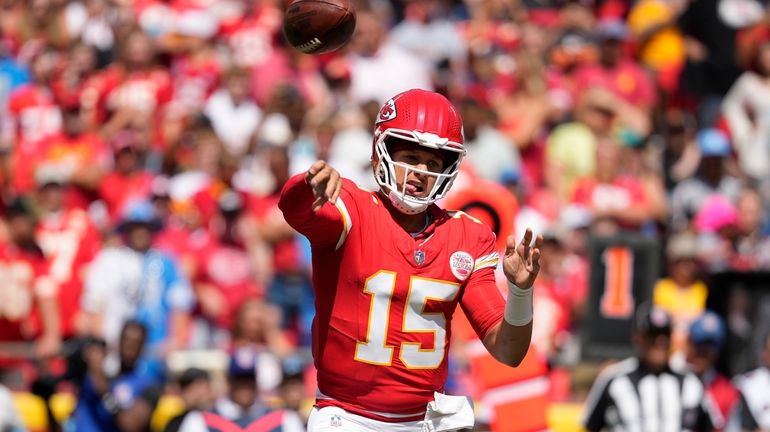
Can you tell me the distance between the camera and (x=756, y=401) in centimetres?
958

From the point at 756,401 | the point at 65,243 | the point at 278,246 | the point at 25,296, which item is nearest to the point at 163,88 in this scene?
the point at 65,243

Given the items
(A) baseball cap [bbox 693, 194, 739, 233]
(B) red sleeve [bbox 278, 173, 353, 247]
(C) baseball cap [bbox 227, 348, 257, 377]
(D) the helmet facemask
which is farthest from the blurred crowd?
(B) red sleeve [bbox 278, 173, 353, 247]

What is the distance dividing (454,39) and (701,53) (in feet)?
7.77

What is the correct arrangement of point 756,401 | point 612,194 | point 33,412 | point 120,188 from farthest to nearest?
1. point 120,188
2. point 612,194
3. point 33,412
4. point 756,401

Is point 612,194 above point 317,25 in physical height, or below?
above

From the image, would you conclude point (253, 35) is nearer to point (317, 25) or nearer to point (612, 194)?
point (612, 194)

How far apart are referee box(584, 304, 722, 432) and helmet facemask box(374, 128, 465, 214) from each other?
387cm

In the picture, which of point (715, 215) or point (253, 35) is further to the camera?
point (253, 35)

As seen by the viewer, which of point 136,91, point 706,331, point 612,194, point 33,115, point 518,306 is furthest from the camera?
point 33,115

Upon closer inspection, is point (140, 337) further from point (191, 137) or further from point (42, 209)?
point (191, 137)

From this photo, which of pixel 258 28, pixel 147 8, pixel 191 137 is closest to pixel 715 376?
pixel 191 137

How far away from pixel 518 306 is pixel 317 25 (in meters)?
1.43

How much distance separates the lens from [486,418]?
916cm

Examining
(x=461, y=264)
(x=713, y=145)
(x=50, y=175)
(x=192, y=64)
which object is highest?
(x=192, y=64)
